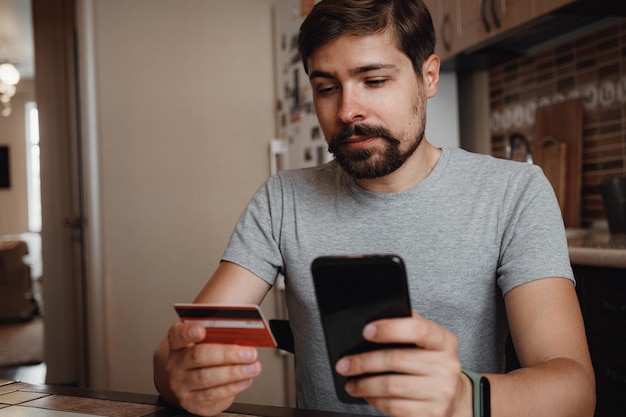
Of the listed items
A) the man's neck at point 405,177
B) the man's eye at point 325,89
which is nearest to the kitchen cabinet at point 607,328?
the man's neck at point 405,177

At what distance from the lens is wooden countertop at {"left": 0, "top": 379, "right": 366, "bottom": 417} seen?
90 cm

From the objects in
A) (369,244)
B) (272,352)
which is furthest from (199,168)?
(369,244)

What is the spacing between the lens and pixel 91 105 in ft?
10.8

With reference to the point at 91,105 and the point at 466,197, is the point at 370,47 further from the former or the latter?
the point at 91,105

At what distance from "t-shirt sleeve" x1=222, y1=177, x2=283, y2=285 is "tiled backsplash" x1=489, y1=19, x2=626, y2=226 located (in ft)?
5.06

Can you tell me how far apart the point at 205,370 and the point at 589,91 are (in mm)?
2119

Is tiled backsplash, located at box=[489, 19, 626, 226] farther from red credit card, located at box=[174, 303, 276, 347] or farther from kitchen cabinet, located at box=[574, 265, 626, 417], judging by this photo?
red credit card, located at box=[174, 303, 276, 347]

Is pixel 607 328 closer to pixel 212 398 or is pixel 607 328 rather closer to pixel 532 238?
pixel 532 238

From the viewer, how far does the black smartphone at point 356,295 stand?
0.67m

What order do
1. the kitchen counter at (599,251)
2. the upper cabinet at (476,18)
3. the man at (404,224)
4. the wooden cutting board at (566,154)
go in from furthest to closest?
the wooden cutting board at (566,154) → the upper cabinet at (476,18) → the kitchen counter at (599,251) → the man at (404,224)

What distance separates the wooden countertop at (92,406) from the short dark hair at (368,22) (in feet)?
2.06

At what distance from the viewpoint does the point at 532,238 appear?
1.14 m

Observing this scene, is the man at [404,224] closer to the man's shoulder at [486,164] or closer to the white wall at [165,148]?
the man's shoulder at [486,164]

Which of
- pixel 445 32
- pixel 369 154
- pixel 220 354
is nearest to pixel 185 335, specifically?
pixel 220 354
